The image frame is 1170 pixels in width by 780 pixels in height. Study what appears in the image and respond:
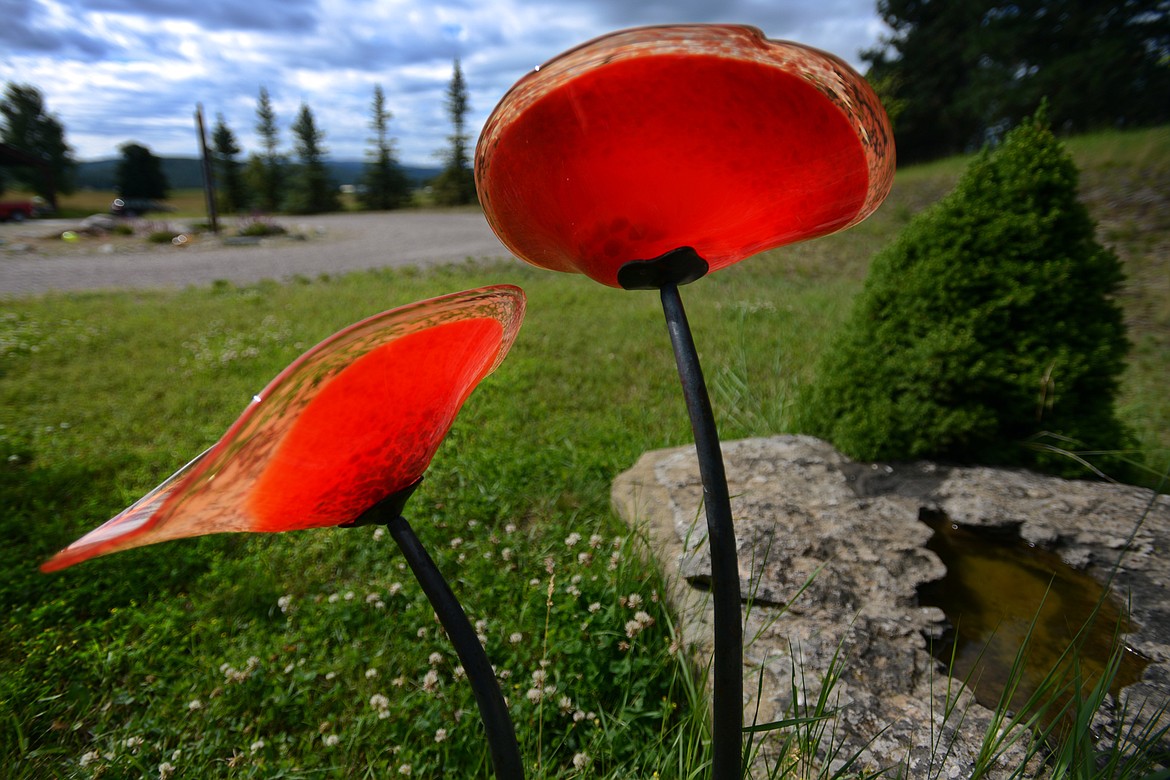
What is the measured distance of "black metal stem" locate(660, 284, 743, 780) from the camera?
1.04 meters

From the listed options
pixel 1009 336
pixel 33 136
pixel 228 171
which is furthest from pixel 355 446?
pixel 33 136

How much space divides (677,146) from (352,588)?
2.22 metres

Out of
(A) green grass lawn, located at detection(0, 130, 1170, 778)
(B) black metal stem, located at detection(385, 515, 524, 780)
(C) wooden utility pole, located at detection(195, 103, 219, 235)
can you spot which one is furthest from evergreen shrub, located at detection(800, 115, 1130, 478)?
(C) wooden utility pole, located at detection(195, 103, 219, 235)

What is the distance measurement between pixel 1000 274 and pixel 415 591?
2986mm

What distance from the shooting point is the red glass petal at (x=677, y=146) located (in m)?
0.85

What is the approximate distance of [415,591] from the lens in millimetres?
2406

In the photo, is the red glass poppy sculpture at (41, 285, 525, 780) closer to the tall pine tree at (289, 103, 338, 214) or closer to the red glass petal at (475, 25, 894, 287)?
the red glass petal at (475, 25, 894, 287)

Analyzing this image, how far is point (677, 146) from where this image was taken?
36.1 inches

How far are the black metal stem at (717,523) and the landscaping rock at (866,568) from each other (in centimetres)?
42

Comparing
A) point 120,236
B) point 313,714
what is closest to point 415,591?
point 313,714

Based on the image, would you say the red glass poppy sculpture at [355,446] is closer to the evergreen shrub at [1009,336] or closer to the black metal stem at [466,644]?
the black metal stem at [466,644]

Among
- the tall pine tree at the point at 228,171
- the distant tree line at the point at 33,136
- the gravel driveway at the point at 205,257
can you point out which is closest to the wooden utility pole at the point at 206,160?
the gravel driveway at the point at 205,257

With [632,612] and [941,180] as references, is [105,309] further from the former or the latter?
[941,180]

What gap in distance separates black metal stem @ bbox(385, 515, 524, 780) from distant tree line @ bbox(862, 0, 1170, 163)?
1730cm
